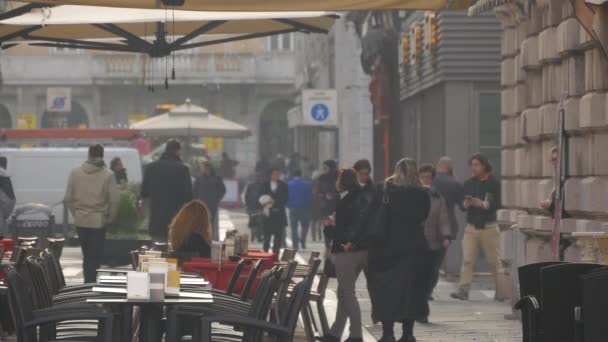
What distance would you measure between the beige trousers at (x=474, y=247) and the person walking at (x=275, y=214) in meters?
7.61

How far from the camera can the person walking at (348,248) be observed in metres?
13.7

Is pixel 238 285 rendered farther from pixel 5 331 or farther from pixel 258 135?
pixel 258 135

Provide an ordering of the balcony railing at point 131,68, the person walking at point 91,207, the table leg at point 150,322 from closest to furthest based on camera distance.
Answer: the table leg at point 150,322
the person walking at point 91,207
the balcony railing at point 131,68

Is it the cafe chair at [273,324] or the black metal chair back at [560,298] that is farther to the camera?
the cafe chair at [273,324]

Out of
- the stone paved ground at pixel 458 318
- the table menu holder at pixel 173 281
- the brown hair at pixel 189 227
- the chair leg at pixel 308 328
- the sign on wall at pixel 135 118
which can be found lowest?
the stone paved ground at pixel 458 318

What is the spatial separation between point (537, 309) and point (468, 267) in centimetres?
1059

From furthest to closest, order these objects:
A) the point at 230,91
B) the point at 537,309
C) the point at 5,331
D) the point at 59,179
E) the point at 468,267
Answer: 1. the point at 230,91
2. the point at 59,179
3. the point at 468,267
4. the point at 5,331
5. the point at 537,309

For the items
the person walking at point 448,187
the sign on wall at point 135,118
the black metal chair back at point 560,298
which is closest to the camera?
the black metal chair back at point 560,298

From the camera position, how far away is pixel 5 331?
11586 mm

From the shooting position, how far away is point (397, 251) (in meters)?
13.8

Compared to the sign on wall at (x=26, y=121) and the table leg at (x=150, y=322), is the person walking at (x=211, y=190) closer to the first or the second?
the table leg at (x=150, y=322)

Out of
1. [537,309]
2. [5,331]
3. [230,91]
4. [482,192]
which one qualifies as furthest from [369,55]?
[230,91]

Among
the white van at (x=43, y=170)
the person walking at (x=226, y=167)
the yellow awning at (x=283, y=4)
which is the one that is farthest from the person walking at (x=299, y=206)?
the person walking at (x=226, y=167)

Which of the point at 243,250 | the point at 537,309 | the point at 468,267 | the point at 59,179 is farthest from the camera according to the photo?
the point at 59,179
